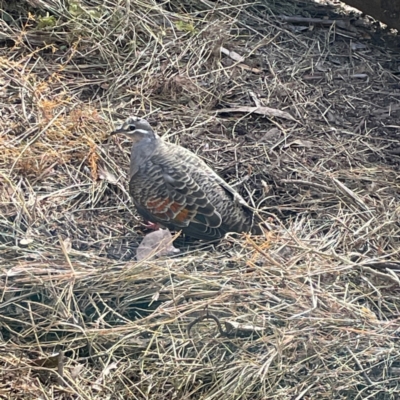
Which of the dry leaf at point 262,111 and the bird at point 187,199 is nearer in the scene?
the bird at point 187,199

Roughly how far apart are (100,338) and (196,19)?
136 inches

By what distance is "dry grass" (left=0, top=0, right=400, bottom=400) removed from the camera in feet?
11.6

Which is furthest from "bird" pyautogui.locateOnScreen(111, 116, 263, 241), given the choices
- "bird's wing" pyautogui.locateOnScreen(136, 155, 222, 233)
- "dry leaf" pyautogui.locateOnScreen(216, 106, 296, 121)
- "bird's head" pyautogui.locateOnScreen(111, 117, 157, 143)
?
"dry leaf" pyautogui.locateOnScreen(216, 106, 296, 121)

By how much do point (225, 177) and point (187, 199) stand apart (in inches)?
24.8

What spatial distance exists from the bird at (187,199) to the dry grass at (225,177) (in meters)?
0.13

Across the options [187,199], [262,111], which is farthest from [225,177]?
[262,111]

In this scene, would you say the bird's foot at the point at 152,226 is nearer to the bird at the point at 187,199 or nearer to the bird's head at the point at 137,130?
the bird at the point at 187,199

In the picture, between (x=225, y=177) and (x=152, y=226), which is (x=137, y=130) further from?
(x=225, y=177)

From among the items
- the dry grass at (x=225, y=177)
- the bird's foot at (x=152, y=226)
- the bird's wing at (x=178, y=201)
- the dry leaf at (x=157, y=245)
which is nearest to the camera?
the dry grass at (x=225, y=177)

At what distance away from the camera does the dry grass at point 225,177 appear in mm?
3531

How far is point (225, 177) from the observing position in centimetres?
504

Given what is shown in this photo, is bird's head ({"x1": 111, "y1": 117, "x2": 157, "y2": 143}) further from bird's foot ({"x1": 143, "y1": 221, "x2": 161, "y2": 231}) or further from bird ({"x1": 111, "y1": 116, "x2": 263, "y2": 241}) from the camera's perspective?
bird's foot ({"x1": 143, "y1": 221, "x2": 161, "y2": 231})

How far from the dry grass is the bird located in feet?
0.43

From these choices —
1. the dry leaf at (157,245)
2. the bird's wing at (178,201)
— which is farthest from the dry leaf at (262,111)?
the dry leaf at (157,245)
